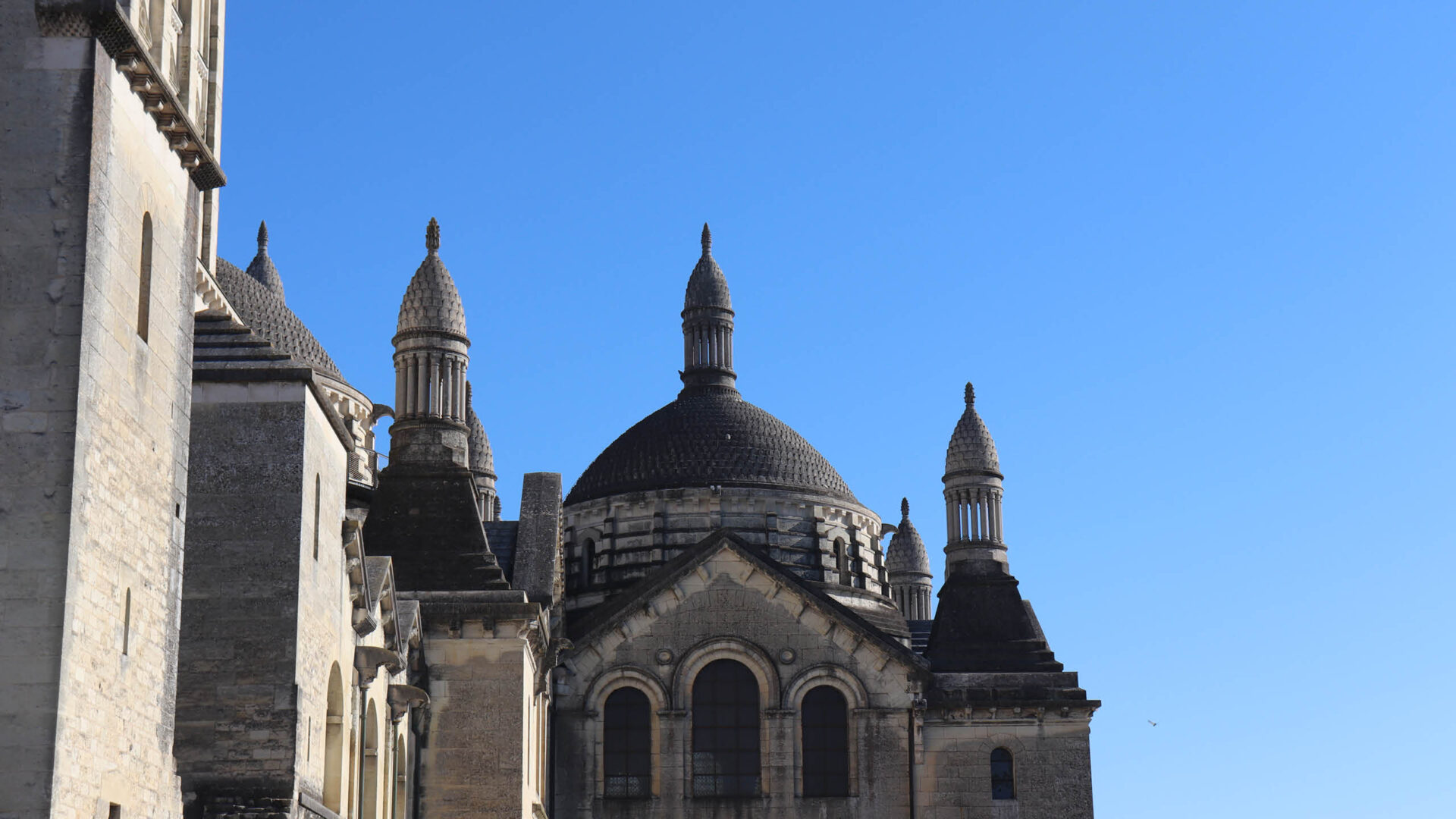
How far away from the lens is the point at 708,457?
5538cm

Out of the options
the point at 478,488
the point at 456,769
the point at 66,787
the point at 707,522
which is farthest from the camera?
the point at 478,488

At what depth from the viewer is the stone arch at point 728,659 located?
44750mm

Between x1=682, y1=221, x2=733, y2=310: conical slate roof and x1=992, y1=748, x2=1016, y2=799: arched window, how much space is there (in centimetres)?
1817

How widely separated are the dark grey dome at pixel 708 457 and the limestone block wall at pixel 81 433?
3624cm

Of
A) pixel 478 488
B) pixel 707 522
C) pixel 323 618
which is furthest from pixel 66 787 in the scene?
Result: pixel 478 488

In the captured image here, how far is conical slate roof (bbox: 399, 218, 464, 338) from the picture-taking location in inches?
1499

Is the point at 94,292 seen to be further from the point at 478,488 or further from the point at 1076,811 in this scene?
the point at 478,488

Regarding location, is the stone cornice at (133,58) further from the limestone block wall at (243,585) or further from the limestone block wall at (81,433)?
the limestone block wall at (243,585)

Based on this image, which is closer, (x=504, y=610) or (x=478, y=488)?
(x=504, y=610)

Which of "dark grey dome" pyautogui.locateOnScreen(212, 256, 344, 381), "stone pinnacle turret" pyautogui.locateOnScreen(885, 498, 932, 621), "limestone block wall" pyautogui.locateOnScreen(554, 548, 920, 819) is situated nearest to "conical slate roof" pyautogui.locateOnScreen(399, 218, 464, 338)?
"dark grey dome" pyautogui.locateOnScreen(212, 256, 344, 381)

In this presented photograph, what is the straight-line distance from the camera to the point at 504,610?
110 feet

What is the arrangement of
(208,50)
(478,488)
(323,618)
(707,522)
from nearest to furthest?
(208,50)
(323,618)
(707,522)
(478,488)

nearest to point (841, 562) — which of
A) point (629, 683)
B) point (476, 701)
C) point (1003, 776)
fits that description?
point (1003, 776)

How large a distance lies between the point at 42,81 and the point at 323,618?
8.43 metres
